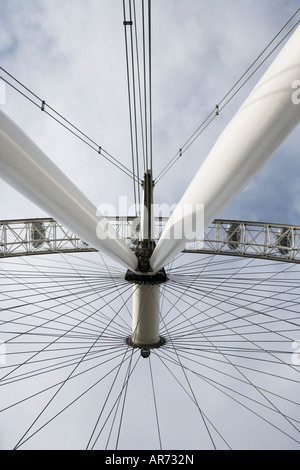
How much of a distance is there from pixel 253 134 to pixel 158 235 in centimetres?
1499

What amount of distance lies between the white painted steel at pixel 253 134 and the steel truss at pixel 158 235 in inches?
504

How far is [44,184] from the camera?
15.8 feet

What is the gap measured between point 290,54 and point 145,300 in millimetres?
9909

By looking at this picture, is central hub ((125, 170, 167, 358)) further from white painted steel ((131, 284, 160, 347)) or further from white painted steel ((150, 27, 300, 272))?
white painted steel ((150, 27, 300, 272))

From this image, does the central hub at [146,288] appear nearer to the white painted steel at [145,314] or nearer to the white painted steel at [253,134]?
the white painted steel at [145,314]

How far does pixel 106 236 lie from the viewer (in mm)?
7098

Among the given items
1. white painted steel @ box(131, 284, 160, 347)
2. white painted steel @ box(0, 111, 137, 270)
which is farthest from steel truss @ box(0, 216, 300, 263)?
white painted steel @ box(0, 111, 137, 270)

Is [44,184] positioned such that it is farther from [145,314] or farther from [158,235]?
[158,235]

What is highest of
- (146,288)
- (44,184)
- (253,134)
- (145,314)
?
(253,134)

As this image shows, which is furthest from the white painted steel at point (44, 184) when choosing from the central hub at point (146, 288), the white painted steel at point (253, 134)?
the central hub at point (146, 288)

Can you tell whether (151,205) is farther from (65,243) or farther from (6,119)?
(65,243)

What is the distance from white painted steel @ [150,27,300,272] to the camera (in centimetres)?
322

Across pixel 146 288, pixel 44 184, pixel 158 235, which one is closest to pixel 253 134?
pixel 44 184

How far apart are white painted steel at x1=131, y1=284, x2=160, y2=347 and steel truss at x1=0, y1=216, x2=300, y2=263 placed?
5.90m
